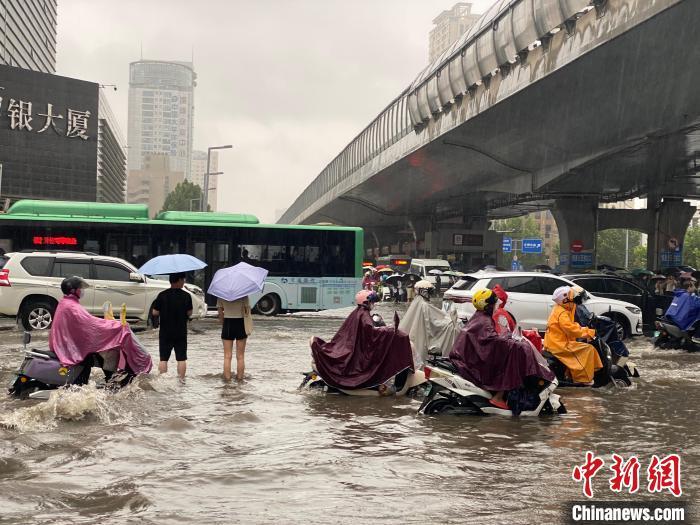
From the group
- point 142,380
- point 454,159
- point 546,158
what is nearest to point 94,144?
point 454,159

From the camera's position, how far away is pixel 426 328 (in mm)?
11758

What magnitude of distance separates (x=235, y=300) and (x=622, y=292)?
42.9 feet

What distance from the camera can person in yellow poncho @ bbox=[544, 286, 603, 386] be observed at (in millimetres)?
10844

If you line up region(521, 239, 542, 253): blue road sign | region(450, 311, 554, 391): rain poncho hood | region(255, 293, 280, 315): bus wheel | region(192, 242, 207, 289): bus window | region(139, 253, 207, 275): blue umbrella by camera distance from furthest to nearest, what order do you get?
region(521, 239, 542, 253): blue road sign
region(255, 293, 280, 315): bus wheel
region(192, 242, 207, 289): bus window
region(139, 253, 207, 275): blue umbrella
region(450, 311, 554, 391): rain poncho hood

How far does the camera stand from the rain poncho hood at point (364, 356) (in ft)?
33.8

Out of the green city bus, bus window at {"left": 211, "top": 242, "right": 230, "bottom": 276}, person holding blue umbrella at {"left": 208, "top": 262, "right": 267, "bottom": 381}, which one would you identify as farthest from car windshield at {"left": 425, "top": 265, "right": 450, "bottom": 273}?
person holding blue umbrella at {"left": 208, "top": 262, "right": 267, "bottom": 381}

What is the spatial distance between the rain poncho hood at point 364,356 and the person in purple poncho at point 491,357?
115 cm

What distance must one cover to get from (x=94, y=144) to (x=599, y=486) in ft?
202

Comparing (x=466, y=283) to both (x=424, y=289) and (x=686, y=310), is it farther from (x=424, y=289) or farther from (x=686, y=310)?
(x=424, y=289)

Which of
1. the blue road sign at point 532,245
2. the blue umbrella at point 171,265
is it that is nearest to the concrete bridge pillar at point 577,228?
the blue road sign at point 532,245

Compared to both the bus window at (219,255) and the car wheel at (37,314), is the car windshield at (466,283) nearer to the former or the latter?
the bus window at (219,255)

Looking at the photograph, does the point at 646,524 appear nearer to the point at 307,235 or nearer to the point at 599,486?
the point at 599,486

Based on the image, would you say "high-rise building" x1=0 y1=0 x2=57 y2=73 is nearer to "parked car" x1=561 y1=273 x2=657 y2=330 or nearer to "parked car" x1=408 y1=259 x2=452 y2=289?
"parked car" x1=408 y1=259 x2=452 y2=289

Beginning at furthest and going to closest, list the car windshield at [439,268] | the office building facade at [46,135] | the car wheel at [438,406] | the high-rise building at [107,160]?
the high-rise building at [107,160] → the office building facade at [46,135] → the car windshield at [439,268] → the car wheel at [438,406]
